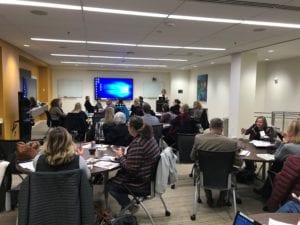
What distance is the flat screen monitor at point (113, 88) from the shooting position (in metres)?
13.5

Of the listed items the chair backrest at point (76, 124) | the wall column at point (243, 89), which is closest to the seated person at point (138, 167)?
the chair backrest at point (76, 124)

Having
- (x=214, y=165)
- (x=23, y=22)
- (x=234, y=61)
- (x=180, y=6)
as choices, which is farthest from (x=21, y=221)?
(x=234, y=61)

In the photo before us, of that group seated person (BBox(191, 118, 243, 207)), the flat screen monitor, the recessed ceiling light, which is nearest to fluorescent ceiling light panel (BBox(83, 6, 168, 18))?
the recessed ceiling light

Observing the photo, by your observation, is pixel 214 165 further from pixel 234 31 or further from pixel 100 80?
pixel 100 80

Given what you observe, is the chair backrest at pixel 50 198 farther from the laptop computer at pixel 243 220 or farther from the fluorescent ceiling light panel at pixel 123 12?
the fluorescent ceiling light panel at pixel 123 12

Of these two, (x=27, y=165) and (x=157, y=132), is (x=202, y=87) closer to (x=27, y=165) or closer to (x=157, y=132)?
(x=157, y=132)

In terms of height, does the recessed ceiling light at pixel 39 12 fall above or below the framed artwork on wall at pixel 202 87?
above

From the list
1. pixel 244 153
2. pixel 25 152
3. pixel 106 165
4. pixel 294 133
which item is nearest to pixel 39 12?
pixel 25 152

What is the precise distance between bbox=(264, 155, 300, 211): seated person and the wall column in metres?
5.39

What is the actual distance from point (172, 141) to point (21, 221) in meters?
4.01

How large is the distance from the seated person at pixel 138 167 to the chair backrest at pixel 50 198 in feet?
3.06

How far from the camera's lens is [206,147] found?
3.21m

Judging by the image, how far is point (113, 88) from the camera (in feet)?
44.9

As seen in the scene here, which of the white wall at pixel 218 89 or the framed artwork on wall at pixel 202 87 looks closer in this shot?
the white wall at pixel 218 89
